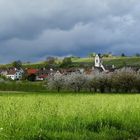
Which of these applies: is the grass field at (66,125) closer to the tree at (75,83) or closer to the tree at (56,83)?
the tree at (75,83)

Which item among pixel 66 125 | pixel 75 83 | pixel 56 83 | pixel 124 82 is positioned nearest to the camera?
pixel 66 125

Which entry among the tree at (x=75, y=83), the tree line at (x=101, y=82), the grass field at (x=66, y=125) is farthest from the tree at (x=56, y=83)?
the grass field at (x=66, y=125)

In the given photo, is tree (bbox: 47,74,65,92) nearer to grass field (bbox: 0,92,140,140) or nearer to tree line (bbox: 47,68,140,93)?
tree line (bbox: 47,68,140,93)

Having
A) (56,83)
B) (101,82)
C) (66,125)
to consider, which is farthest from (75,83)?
(66,125)

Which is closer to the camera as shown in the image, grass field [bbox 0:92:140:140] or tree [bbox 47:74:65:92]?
grass field [bbox 0:92:140:140]

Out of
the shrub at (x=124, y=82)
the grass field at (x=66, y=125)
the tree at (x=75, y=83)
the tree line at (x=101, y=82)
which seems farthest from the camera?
the tree at (x=75, y=83)

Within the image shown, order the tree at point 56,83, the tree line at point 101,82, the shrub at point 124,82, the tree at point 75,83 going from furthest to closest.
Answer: the tree at point 56,83 < the tree at point 75,83 < the tree line at point 101,82 < the shrub at point 124,82

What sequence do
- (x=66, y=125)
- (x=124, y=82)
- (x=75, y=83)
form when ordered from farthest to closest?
(x=75, y=83) → (x=124, y=82) → (x=66, y=125)

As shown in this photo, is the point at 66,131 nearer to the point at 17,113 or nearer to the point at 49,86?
the point at 17,113

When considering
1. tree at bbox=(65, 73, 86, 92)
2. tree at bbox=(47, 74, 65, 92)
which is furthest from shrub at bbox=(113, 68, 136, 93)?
tree at bbox=(47, 74, 65, 92)

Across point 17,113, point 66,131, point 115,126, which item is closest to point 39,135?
point 66,131

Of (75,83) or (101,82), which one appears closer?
(101,82)

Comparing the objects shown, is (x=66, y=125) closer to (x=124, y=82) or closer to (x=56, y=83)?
(x=124, y=82)

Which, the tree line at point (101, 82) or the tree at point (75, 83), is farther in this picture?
the tree at point (75, 83)
